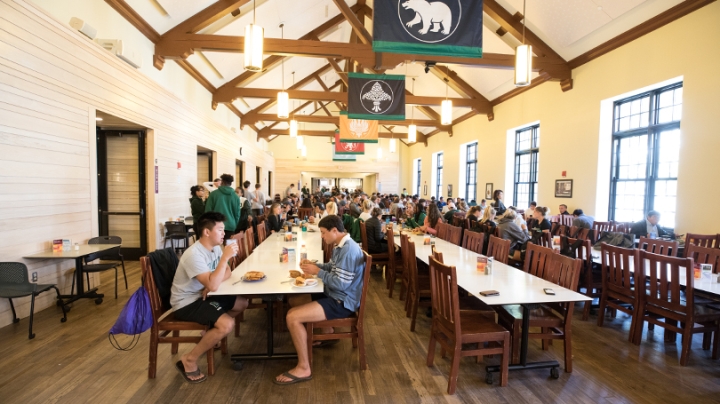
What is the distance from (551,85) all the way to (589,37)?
160 cm

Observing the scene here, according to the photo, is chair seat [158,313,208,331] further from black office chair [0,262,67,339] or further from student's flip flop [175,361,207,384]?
black office chair [0,262,67,339]

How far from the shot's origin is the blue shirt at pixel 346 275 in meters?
2.65

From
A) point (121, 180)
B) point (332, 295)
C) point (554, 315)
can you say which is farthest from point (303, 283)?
point (121, 180)

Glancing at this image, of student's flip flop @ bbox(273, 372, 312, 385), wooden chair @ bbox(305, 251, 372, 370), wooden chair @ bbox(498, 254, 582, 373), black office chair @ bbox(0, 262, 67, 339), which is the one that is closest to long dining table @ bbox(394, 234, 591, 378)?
wooden chair @ bbox(498, 254, 582, 373)

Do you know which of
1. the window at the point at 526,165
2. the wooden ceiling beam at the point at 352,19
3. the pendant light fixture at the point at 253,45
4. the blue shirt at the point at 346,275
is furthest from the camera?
the window at the point at 526,165

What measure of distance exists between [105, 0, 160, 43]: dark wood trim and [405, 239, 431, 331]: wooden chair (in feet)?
16.7

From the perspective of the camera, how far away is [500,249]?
3900 millimetres

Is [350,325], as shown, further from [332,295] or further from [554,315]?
[554,315]

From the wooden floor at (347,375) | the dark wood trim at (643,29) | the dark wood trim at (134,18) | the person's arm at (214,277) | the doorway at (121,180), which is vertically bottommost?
the wooden floor at (347,375)

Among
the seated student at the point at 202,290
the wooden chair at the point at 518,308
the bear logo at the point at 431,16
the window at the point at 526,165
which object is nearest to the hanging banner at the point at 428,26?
the bear logo at the point at 431,16

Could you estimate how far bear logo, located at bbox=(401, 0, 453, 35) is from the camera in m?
3.59

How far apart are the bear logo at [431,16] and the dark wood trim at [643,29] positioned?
4.26 m

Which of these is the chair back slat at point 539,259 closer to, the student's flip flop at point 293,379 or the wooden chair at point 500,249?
the wooden chair at point 500,249

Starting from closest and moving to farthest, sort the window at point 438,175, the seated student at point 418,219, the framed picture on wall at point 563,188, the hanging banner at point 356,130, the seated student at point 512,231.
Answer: the seated student at point 512,231 < the seated student at point 418,219 < the framed picture on wall at point 563,188 < the hanging banner at point 356,130 < the window at point 438,175
